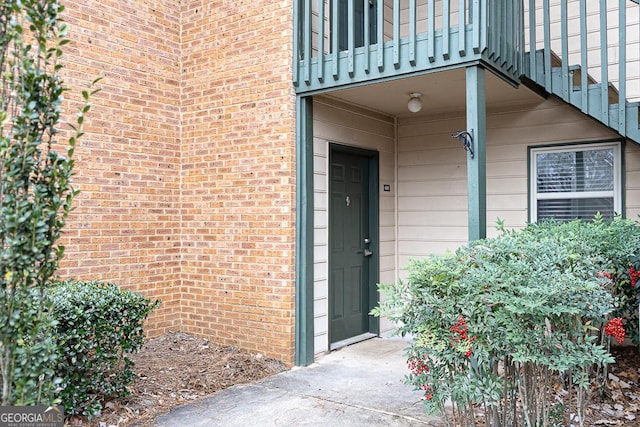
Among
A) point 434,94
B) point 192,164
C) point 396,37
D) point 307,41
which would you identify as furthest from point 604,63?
point 192,164

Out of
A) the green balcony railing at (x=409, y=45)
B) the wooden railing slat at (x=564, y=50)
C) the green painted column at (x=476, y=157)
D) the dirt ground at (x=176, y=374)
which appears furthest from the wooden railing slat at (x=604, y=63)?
the dirt ground at (x=176, y=374)

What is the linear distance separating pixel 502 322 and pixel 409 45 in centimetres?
283

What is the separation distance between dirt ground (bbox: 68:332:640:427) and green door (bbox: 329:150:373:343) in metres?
1.18

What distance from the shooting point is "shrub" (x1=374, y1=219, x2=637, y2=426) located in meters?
2.92

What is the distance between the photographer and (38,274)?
6.68ft

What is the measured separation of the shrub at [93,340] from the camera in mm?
3748

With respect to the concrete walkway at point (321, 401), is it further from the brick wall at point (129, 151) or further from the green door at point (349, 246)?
the brick wall at point (129, 151)

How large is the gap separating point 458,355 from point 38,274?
7.31 feet

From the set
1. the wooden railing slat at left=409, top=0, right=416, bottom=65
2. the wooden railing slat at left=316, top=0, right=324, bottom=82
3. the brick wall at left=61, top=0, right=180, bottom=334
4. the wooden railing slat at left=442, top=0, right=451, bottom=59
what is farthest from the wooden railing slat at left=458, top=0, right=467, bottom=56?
the brick wall at left=61, top=0, right=180, bottom=334

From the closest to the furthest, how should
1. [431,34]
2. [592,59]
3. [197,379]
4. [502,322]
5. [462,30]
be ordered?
1. [502,322]
2. [462,30]
3. [431,34]
4. [197,379]
5. [592,59]

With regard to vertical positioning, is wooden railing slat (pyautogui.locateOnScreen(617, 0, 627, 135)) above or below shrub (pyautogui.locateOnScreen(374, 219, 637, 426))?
above

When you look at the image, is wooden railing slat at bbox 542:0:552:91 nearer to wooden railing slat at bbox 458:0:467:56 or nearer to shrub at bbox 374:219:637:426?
wooden railing slat at bbox 458:0:467:56

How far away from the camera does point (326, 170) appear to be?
5.96 meters

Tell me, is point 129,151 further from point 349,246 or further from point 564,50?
point 564,50
